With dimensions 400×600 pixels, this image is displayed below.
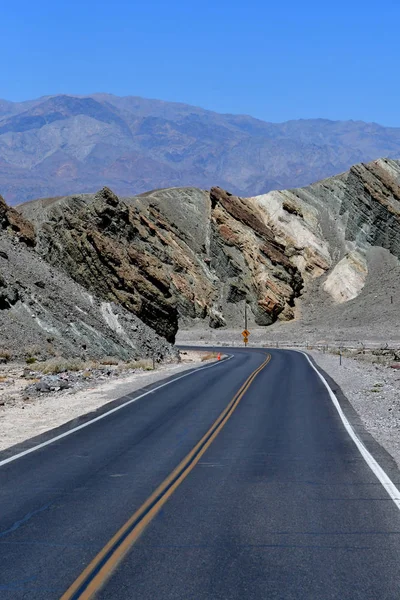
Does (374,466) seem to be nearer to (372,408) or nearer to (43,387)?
(372,408)

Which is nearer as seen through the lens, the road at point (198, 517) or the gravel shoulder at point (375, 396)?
the road at point (198, 517)

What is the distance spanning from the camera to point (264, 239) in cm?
9700

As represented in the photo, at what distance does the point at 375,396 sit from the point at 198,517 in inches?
625

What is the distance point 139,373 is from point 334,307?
6099cm

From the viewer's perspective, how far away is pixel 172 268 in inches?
3546

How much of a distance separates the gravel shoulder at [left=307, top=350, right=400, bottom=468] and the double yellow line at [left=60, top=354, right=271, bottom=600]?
386cm

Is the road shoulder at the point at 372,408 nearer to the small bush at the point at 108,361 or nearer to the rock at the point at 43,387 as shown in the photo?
the rock at the point at 43,387

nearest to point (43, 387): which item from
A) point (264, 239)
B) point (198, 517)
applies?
point (198, 517)

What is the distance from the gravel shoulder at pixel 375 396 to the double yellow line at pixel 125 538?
3.86m

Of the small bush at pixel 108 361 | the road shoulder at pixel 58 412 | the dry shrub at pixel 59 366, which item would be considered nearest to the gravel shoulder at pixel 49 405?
the road shoulder at pixel 58 412

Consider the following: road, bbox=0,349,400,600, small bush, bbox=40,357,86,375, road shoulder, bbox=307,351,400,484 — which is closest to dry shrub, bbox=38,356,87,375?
small bush, bbox=40,357,86,375

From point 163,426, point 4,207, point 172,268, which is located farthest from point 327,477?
point 172,268

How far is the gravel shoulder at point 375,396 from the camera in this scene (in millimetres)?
15399

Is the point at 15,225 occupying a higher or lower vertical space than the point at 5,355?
higher
